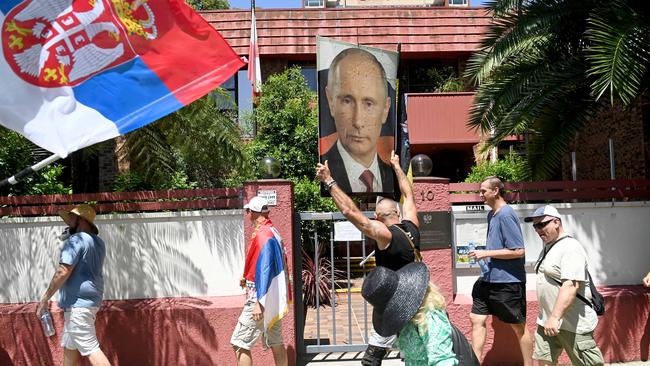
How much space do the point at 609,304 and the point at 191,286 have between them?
4390 millimetres

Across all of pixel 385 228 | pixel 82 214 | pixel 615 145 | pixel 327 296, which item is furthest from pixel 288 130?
pixel 385 228

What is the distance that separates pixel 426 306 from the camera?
3.00 m

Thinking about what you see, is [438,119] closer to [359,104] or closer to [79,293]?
[359,104]

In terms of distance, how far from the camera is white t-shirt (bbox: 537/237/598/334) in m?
4.40

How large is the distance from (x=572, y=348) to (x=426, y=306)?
2.13 meters

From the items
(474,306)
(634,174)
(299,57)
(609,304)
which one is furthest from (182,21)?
(299,57)

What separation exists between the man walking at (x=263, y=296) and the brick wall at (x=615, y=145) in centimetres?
686

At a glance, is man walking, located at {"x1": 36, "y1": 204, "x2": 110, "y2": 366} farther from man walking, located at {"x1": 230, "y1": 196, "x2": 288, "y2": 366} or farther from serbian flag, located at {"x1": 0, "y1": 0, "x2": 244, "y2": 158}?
serbian flag, located at {"x1": 0, "y1": 0, "x2": 244, "y2": 158}

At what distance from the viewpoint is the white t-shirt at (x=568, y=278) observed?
14.4ft

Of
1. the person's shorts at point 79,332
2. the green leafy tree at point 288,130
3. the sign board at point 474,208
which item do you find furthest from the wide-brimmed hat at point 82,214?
the green leafy tree at point 288,130

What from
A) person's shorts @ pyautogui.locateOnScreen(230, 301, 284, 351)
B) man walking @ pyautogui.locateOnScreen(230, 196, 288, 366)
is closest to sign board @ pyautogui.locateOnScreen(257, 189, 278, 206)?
man walking @ pyautogui.locateOnScreen(230, 196, 288, 366)

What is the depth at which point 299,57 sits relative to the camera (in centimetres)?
1736

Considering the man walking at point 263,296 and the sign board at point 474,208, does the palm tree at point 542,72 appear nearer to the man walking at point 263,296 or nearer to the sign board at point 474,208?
the sign board at point 474,208

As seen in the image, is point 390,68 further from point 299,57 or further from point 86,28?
point 299,57
